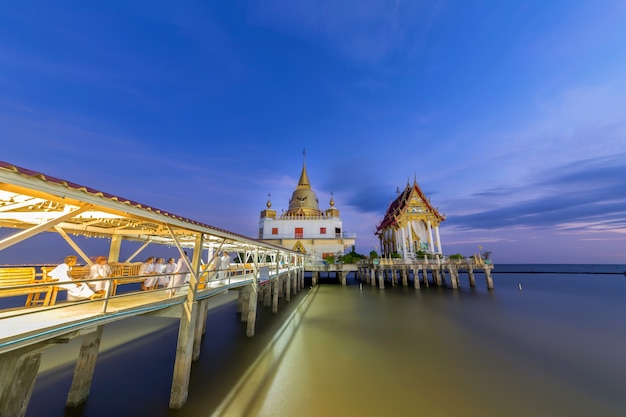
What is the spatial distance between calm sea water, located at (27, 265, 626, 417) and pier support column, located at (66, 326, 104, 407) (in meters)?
A: 0.22

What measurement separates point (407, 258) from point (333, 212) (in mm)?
14213

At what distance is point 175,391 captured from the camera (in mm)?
5227

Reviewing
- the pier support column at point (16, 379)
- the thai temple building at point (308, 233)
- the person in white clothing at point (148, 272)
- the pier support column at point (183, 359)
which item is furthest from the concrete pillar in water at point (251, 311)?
the thai temple building at point (308, 233)

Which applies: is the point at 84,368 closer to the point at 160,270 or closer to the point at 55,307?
the point at 160,270

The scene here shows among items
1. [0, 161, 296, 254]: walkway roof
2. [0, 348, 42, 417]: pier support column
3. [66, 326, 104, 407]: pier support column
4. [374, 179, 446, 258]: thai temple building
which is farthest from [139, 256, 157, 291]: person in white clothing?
[374, 179, 446, 258]: thai temple building

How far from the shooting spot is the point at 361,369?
7070mm

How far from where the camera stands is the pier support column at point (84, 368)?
530 cm

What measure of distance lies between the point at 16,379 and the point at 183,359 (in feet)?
8.13

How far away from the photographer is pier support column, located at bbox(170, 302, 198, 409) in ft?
16.9

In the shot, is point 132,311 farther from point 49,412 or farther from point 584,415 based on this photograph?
point 584,415

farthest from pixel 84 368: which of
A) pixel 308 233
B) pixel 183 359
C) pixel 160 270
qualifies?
pixel 308 233

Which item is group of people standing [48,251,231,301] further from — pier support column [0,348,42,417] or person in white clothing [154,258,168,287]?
pier support column [0,348,42,417]

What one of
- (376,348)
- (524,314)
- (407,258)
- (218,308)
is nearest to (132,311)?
(376,348)

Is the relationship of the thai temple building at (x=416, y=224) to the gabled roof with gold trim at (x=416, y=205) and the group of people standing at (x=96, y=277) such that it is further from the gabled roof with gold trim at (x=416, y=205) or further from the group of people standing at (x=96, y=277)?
the group of people standing at (x=96, y=277)
